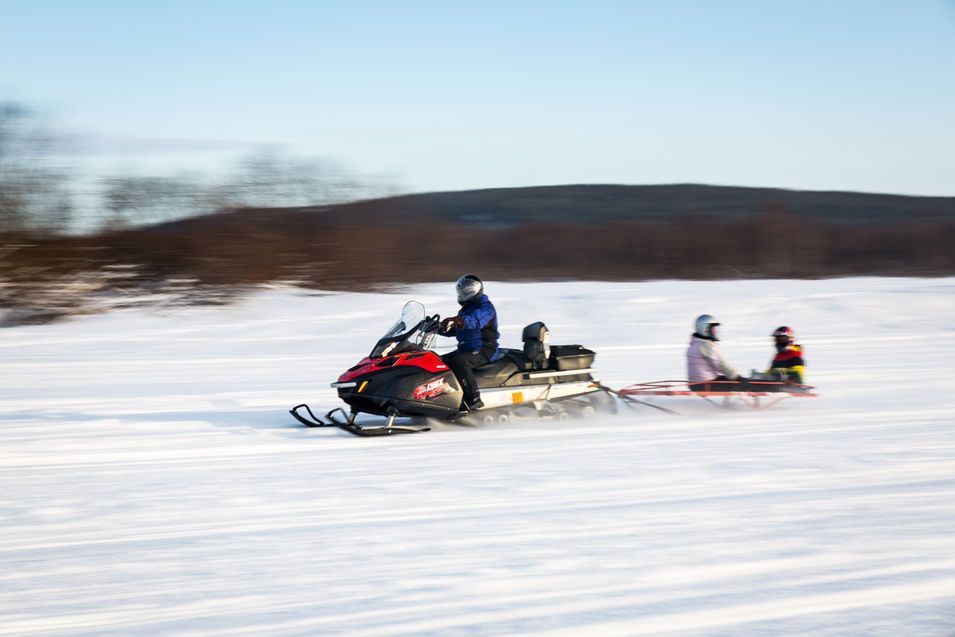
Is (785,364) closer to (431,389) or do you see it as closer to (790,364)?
(790,364)

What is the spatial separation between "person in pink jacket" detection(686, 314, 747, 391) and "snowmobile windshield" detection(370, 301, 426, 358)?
9.43 ft

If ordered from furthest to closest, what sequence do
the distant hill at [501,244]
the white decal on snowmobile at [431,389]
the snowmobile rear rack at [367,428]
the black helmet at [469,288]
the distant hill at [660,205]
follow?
1. the distant hill at [660,205]
2. the distant hill at [501,244]
3. the black helmet at [469,288]
4. the white decal on snowmobile at [431,389]
5. the snowmobile rear rack at [367,428]

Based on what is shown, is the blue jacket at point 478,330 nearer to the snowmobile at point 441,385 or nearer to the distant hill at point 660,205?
the snowmobile at point 441,385

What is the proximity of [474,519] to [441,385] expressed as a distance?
314cm

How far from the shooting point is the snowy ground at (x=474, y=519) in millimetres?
3930

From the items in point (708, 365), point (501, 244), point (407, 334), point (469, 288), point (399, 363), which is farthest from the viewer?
point (501, 244)

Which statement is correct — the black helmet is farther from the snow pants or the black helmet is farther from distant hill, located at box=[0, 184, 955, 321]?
distant hill, located at box=[0, 184, 955, 321]

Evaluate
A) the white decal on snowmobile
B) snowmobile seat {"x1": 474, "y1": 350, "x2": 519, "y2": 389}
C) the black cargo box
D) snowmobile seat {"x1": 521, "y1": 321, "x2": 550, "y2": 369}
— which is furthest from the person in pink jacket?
the white decal on snowmobile

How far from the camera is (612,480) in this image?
631 centimetres

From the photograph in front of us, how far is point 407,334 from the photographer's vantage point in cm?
842

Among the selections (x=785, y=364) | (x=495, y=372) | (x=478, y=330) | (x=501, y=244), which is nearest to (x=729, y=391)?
(x=785, y=364)

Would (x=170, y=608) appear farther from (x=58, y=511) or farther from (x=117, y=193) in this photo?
(x=117, y=193)

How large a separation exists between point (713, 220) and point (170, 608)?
3637 centimetres

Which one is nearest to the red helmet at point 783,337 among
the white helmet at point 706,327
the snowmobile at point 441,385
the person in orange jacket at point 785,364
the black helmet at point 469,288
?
the person in orange jacket at point 785,364
